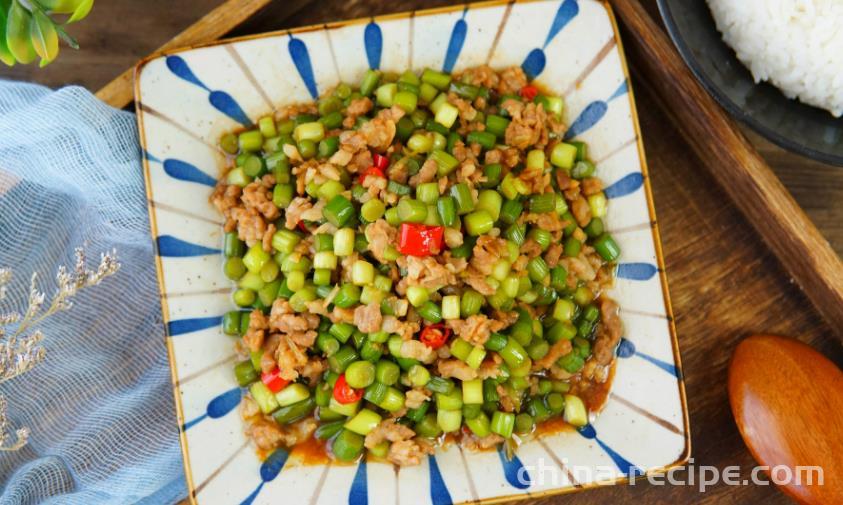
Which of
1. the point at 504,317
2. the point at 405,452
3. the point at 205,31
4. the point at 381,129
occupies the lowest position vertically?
the point at 405,452

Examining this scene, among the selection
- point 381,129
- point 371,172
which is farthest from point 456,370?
point 381,129

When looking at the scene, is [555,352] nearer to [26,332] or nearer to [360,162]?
[360,162]

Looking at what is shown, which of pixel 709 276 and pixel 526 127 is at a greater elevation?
pixel 526 127

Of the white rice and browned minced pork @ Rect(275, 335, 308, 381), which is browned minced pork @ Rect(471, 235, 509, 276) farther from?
the white rice

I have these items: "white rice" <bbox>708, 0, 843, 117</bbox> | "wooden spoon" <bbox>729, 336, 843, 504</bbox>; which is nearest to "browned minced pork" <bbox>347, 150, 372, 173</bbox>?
"white rice" <bbox>708, 0, 843, 117</bbox>

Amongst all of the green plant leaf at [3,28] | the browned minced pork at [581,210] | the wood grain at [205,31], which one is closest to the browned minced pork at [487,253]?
the browned minced pork at [581,210]

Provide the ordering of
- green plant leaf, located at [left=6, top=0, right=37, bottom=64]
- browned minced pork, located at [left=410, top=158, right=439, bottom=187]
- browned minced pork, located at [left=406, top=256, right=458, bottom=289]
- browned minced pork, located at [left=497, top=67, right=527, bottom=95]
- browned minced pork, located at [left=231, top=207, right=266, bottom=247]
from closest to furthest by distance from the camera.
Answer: green plant leaf, located at [left=6, top=0, right=37, bottom=64], browned minced pork, located at [left=406, top=256, right=458, bottom=289], browned minced pork, located at [left=410, top=158, right=439, bottom=187], browned minced pork, located at [left=231, top=207, right=266, bottom=247], browned minced pork, located at [left=497, top=67, right=527, bottom=95]
